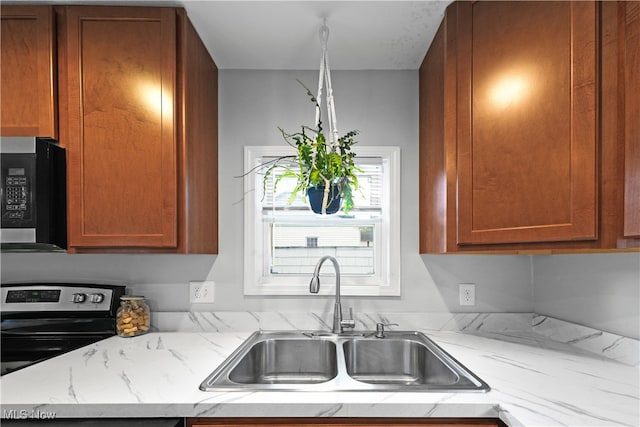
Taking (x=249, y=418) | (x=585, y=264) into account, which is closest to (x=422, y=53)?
(x=585, y=264)

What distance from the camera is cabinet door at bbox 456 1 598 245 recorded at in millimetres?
1118

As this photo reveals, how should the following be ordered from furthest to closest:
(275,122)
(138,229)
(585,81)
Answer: (275,122), (138,229), (585,81)

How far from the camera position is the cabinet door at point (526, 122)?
1.12 m

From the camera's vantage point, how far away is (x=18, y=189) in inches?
54.6

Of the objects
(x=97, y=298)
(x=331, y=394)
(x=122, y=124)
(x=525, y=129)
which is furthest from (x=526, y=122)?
(x=97, y=298)

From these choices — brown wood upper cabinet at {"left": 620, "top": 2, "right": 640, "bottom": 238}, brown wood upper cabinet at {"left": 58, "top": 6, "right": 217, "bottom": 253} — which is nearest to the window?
brown wood upper cabinet at {"left": 58, "top": 6, "right": 217, "bottom": 253}

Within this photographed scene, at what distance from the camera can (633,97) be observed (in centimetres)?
100

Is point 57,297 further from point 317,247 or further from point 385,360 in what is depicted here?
point 385,360

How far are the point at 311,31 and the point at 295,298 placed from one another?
1.24 metres

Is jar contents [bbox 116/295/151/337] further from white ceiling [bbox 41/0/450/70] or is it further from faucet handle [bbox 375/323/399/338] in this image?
white ceiling [bbox 41/0/450/70]

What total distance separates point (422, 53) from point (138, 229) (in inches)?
57.4

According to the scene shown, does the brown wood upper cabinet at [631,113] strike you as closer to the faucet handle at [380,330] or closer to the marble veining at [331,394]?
the marble veining at [331,394]

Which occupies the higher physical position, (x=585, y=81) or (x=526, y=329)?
(x=585, y=81)

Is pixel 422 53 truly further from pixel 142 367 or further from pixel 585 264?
pixel 142 367
